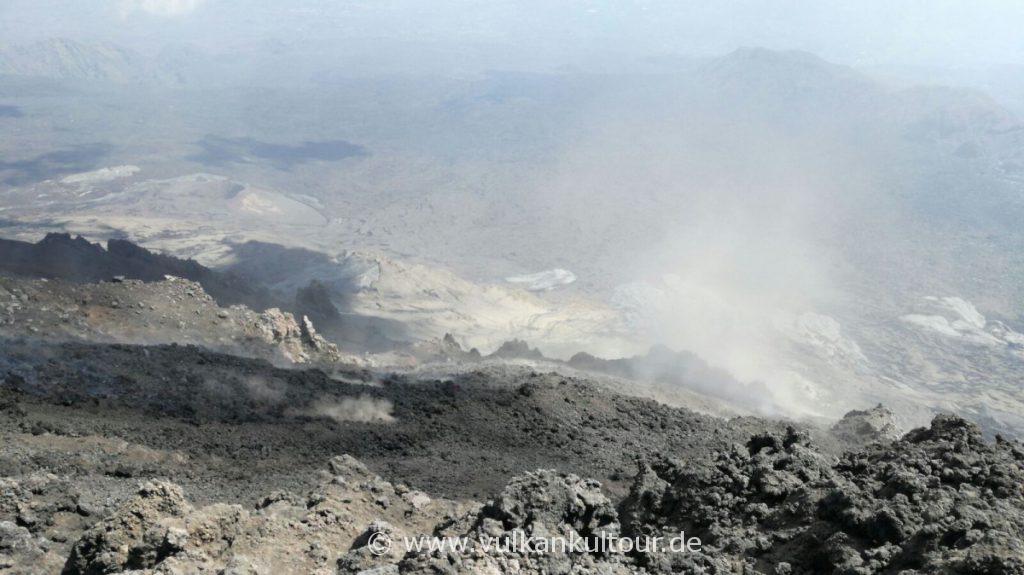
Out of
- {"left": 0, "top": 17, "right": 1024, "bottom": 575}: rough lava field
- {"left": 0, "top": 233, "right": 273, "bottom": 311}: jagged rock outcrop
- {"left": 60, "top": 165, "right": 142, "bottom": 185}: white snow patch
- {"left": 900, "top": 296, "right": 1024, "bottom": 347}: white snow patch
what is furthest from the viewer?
{"left": 60, "top": 165, "right": 142, "bottom": 185}: white snow patch

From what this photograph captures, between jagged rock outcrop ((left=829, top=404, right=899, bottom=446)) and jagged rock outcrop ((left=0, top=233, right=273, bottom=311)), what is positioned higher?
jagged rock outcrop ((left=829, top=404, right=899, bottom=446))

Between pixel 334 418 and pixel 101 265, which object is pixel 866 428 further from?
pixel 101 265

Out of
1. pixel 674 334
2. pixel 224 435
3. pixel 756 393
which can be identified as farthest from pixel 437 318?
pixel 224 435

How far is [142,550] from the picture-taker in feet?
26.0

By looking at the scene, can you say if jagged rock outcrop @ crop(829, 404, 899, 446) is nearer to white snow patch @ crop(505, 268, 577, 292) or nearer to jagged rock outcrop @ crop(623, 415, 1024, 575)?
jagged rock outcrop @ crop(623, 415, 1024, 575)

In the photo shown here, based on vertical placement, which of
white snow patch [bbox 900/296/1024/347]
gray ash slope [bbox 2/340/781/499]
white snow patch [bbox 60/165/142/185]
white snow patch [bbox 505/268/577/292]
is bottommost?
white snow patch [bbox 60/165/142/185]

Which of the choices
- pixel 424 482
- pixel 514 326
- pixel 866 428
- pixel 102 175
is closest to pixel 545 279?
pixel 514 326

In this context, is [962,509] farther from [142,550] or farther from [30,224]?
[30,224]

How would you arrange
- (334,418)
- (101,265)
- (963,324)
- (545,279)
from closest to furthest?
(334,418) < (101,265) < (963,324) < (545,279)

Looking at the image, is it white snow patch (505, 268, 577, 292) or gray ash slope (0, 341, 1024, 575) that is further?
white snow patch (505, 268, 577, 292)

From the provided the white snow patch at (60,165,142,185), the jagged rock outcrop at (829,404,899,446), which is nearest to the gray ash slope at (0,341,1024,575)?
the jagged rock outcrop at (829,404,899,446)

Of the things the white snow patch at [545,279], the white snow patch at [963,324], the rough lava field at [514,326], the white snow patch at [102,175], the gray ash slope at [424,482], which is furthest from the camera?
the white snow patch at [102,175]

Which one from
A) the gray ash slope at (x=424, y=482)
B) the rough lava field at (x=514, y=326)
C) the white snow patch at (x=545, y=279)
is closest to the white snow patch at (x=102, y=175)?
the rough lava field at (x=514, y=326)

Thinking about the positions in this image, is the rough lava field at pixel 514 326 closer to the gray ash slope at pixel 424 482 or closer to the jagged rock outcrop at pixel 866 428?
the gray ash slope at pixel 424 482
